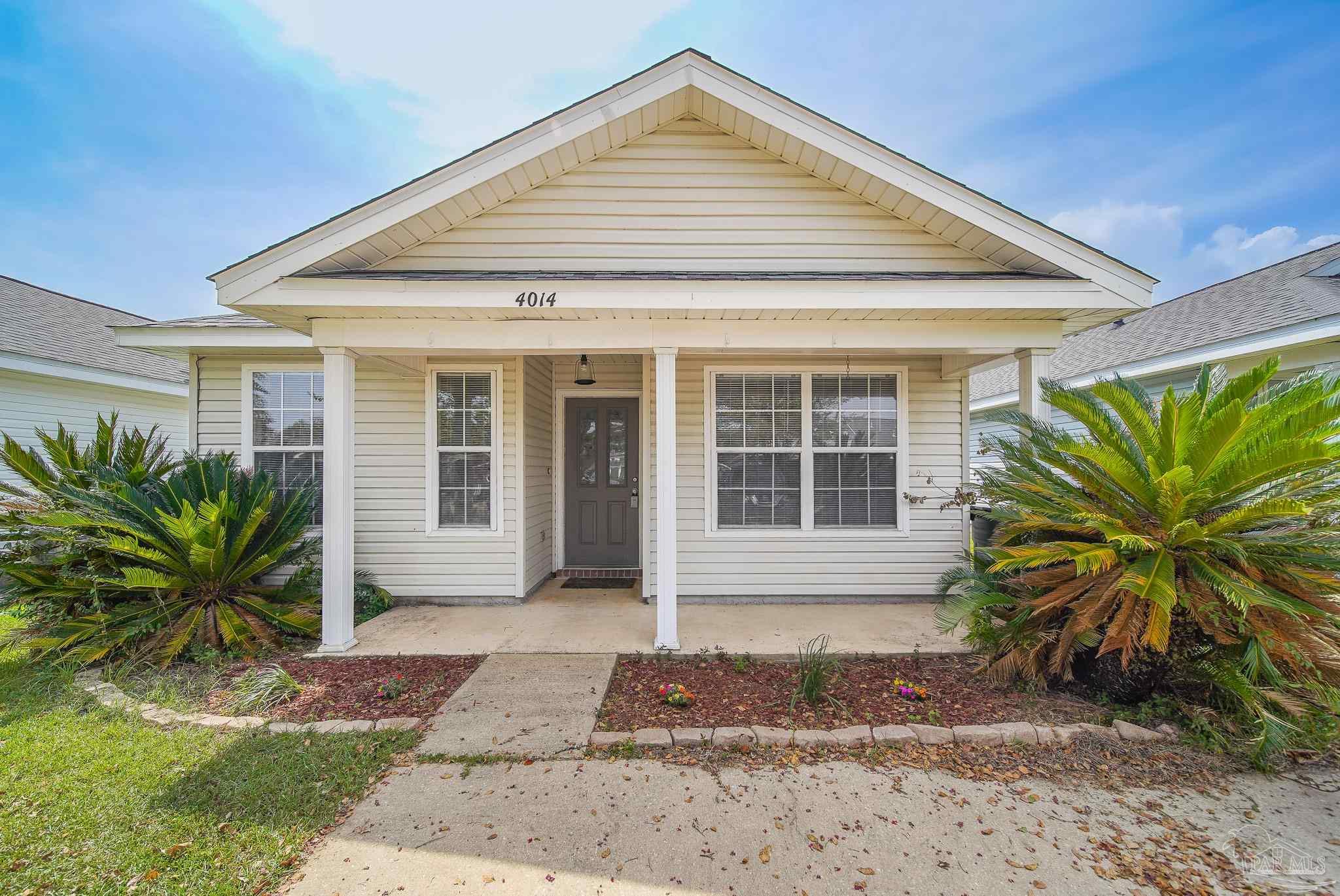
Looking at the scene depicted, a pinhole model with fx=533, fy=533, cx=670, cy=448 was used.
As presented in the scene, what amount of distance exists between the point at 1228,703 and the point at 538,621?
4802 mm

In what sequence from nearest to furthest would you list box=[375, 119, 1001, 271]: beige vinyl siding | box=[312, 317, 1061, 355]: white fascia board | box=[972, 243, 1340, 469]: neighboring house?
box=[312, 317, 1061, 355]: white fascia board, box=[375, 119, 1001, 271]: beige vinyl siding, box=[972, 243, 1340, 469]: neighboring house

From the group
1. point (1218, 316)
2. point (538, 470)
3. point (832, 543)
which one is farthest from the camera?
point (1218, 316)

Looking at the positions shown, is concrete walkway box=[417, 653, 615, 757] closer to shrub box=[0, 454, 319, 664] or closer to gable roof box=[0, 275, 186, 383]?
shrub box=[0, 454, 319, 664]

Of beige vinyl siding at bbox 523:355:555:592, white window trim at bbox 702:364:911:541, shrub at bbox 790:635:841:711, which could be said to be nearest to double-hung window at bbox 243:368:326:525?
beige vinyl siding at bbox 523:355:555:592

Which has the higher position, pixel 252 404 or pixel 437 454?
pixel 252 404

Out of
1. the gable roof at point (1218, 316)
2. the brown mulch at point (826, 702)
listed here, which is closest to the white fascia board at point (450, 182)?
the brown mulch at point (826, 702)

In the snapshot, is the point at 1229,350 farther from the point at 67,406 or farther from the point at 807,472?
the point at 67,406

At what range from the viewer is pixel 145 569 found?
3896 mm

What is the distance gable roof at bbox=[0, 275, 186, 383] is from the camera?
8.08 m

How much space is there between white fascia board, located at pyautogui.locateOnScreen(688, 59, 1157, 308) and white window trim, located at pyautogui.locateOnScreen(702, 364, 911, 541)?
1.76 meters

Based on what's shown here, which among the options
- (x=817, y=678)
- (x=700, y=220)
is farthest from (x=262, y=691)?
(x=700, y=220)

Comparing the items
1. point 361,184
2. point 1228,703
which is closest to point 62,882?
point 1228,703

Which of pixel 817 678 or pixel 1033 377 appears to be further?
pixel 1033 377

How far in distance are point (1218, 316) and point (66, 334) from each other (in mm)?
18088
